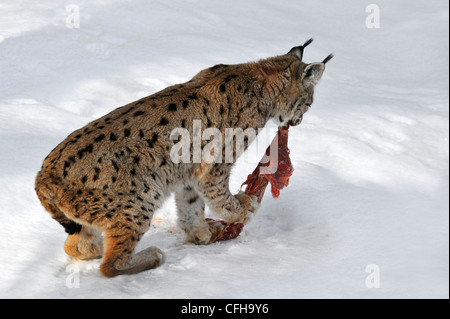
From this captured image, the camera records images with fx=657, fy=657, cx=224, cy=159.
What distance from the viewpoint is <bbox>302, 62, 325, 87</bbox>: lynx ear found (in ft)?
19.9

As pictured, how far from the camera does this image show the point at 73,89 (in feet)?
28.4

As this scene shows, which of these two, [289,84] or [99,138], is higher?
[289,84]

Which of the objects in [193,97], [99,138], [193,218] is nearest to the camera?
[99,138]

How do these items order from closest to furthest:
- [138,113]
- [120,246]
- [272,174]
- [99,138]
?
[120,246]
[99,138]
[138,113]
[272,174]

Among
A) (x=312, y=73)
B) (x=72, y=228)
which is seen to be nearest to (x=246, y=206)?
(x=312, y=73)

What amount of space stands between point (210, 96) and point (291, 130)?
2.59 meters

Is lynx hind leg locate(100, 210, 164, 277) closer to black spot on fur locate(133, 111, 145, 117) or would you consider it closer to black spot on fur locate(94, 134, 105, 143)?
black spot on fur locate(94, 134, 105, 143)

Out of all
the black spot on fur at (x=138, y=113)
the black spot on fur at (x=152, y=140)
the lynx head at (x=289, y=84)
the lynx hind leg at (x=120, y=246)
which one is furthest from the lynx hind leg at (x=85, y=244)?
the lynx head at (x=289, y=84)

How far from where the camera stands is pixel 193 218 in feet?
19.6

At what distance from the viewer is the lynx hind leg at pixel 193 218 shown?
598 cm

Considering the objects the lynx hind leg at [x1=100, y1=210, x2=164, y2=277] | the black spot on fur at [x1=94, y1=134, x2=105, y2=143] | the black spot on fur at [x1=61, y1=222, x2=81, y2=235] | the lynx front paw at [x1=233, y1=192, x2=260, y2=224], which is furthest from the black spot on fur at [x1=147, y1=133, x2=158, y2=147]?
the lynx front paw at [x1=233, y1=192, x2=260, y2=224]

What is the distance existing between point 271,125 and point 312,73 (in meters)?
2.56

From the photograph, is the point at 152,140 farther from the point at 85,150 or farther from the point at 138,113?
the point at 85,150

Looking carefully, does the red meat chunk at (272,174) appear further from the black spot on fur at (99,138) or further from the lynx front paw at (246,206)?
the black spot on fur at (99,138)
